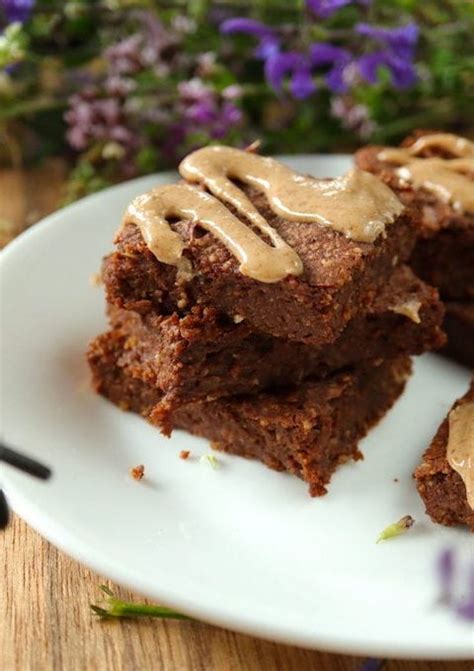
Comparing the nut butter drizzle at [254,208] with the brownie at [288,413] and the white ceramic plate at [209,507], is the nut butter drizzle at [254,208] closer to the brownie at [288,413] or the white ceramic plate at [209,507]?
the brownie at [288,413]

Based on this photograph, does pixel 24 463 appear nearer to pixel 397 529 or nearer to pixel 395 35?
pixel 397 529

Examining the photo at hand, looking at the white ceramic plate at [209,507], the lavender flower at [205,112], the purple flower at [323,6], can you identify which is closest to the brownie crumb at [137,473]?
the white ceramic plate at [209,507]

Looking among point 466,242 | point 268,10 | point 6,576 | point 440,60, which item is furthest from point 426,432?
point 268,10

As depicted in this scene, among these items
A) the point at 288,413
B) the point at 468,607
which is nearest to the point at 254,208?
the point at 288,413

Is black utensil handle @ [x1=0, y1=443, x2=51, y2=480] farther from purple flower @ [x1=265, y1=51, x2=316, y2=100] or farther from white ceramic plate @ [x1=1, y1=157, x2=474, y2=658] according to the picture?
purple flower @ [x1=265, y1=51, x2=316, y2=100]

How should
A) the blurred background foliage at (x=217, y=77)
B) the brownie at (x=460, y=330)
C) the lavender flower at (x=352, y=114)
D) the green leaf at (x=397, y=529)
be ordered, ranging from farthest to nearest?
the lavender flower at (x=352, y=114), the blurred background foliage at (x=217, y=77), the brownie at (x=460, y=330), the green leaf at (x=397, y=529)

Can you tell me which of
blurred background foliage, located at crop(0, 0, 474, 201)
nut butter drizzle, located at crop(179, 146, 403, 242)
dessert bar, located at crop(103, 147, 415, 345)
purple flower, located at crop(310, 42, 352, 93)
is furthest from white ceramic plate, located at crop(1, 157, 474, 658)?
purple flower, located at crop(310, 42, 352, 93)

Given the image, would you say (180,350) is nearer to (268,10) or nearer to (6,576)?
(6,576)
